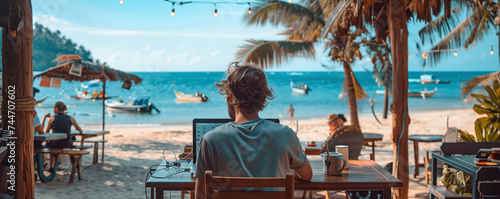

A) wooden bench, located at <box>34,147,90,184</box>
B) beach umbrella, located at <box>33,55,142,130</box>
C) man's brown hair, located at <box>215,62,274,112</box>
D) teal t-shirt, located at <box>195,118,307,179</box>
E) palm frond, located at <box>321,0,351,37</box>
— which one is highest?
palm frond, located at <box>321,0,351,37</box>

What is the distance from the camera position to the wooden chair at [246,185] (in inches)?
65.6

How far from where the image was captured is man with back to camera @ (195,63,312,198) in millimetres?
1710

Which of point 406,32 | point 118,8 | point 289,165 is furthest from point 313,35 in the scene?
point 118,8

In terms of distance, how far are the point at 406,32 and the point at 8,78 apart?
10.9ft

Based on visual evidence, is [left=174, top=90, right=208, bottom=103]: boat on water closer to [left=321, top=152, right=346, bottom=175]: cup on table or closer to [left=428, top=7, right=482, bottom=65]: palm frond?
[left=428, top=7, right=482, bottom=65]: palm frond

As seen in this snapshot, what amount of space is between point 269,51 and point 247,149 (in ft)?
25.5

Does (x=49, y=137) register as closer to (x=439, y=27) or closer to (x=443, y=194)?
(x=443, y=194)

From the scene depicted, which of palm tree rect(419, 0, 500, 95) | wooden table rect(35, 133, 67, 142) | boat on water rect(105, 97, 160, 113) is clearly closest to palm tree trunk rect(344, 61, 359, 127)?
palm tree rect(419, 0, 500, 95)

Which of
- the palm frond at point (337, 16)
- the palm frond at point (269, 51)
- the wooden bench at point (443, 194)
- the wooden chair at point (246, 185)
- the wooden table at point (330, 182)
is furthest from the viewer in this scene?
the palm frond at point (269, 51)

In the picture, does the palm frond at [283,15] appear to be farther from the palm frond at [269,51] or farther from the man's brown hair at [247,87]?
the man's brown hair at [247,87]

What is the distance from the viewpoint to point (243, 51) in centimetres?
920

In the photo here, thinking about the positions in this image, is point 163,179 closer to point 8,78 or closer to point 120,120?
point 8,78

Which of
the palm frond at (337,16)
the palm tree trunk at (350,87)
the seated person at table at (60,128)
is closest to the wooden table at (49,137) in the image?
the seated person at table at (60,128)

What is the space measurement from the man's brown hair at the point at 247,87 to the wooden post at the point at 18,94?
214cm
